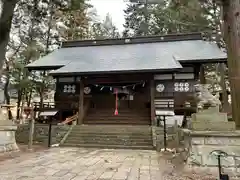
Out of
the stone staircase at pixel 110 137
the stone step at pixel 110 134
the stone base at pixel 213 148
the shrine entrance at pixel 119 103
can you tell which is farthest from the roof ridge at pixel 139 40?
the stone base at pixel 213 148

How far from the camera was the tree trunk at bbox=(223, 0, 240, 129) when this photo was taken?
17.0 ft

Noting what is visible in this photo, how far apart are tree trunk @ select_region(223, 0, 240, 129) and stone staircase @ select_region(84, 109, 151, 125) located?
7.43 metres

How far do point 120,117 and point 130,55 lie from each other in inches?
176

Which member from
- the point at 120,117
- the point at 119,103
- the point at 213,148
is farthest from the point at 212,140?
the point at 119,103

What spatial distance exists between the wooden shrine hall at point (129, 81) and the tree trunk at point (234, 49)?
6.53m

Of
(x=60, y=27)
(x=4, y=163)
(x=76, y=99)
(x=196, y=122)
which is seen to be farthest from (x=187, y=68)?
(x=60, y=27)

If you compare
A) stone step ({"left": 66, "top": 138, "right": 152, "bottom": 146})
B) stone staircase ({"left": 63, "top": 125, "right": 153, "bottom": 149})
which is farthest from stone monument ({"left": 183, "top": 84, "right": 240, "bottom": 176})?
stone step ({"left": 66, "top": 138, "right": 152, "bottom": 146})

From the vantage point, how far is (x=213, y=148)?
461cm

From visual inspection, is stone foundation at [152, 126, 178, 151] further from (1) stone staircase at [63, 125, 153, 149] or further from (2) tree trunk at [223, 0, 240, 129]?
(2) tree trunk at [223, 0, 240, 129]

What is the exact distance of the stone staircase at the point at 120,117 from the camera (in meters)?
12.8

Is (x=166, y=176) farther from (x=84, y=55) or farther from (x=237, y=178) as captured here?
(x=84, y=55)

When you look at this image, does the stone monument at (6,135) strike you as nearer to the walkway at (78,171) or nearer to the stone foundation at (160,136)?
the walkway at (78,171)

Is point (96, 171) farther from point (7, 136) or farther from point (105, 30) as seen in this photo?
point (105, 30)

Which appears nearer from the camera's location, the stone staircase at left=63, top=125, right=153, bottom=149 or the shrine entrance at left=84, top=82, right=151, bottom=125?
the stone staircase at left=63, top=125, right=153, bottom=149
